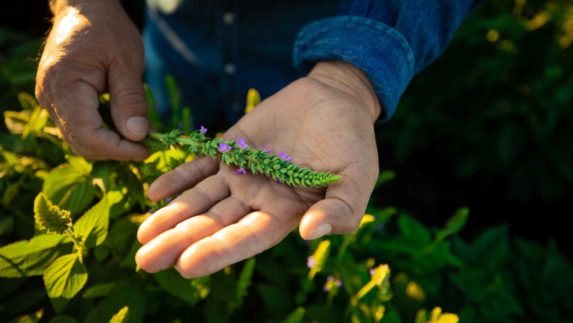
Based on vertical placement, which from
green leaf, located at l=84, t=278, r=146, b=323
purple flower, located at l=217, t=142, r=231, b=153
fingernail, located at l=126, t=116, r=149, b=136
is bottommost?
green leaf, located at l=84, t=278, r=146, b=323

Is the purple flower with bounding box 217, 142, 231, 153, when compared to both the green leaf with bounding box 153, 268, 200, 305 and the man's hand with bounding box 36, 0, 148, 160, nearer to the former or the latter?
the man's hand with bounding box 36, 0, 148, 160

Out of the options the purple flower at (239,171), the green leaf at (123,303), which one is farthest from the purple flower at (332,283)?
the green leaf at (123,303)

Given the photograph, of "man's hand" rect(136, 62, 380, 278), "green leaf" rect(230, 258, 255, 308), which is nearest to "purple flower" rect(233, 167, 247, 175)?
"man's hand" rect(136, 62, 380, 278)

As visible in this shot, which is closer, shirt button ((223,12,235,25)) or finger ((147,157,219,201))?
finger ((147,157,219,201))

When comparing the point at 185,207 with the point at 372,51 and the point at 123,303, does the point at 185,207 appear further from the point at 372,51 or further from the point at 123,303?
the point at 372,51

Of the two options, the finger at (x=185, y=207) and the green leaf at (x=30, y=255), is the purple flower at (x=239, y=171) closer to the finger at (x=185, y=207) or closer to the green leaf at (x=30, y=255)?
the finger at (x=185, y=207)

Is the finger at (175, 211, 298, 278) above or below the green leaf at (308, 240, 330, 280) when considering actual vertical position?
above

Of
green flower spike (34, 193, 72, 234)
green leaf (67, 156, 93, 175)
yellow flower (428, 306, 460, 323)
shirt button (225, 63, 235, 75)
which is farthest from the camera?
shirt button (225, 63, 235, 75)
